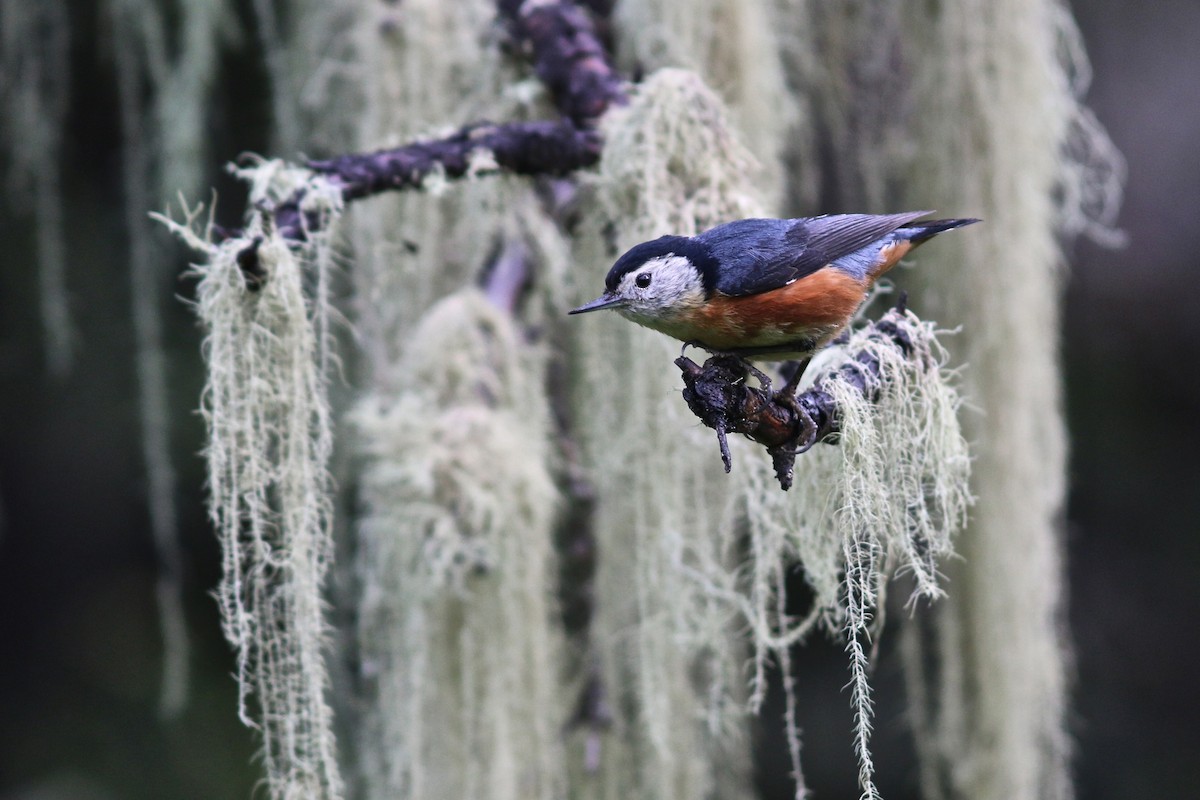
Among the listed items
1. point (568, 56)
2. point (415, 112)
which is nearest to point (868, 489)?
point (568, 56)

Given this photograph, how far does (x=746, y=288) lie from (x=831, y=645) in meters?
2.24

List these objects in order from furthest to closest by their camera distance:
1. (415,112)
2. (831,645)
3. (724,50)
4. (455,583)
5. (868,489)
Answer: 1. (831,645)
2. (415,112)
3. (724,50)
4. (455,583)
5. (868,489)

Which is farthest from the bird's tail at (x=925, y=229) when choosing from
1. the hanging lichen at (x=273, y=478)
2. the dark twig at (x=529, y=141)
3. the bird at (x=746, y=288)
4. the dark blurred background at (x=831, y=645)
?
the dark blurred background at (x=831, y=645)

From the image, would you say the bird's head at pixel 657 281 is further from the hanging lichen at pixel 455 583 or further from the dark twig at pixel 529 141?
the hanging lichen at pixel 455 583

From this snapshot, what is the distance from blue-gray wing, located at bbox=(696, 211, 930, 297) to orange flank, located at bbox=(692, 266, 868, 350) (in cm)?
1

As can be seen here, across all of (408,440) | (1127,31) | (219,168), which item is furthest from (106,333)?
(1127,31)

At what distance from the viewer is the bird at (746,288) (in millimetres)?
1097

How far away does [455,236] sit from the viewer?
1695mm

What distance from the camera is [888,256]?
1.27 meters

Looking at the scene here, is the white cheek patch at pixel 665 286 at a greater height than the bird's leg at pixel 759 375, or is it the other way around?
the white cheek patch at pixel 665 286

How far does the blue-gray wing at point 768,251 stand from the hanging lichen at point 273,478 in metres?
0.40

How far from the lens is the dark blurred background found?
307 cm

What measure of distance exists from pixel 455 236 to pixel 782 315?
71 cm

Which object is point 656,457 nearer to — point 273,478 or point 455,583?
point 455,583
